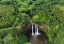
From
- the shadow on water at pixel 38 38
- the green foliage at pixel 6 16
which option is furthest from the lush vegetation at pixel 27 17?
the shadow on water at pixel 38 38

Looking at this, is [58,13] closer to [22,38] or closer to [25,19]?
[25,19]

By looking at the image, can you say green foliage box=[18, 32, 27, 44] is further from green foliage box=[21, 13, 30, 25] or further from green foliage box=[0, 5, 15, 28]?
green foliage box=[0, 5, 15, 28]

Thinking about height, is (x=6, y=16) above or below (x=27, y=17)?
above

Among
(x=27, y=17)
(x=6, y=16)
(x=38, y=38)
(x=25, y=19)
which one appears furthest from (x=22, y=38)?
(x=6, y=16)

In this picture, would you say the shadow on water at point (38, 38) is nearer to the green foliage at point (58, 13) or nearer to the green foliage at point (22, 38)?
the green foliage at point (22, 38)

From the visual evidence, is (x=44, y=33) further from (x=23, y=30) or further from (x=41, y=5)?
(x=41, y=5)

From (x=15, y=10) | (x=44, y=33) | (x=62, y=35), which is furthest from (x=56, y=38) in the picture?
(x=15, y=10)

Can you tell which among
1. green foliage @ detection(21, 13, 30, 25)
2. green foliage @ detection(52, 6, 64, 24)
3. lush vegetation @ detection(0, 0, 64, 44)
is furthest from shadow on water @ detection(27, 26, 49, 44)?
green foliage @ detection(52, 6, 64, 24)

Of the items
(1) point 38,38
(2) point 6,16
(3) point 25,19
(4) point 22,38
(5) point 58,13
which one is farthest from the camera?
(5) point 58,13

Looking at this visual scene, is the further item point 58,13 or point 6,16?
point 58,13
